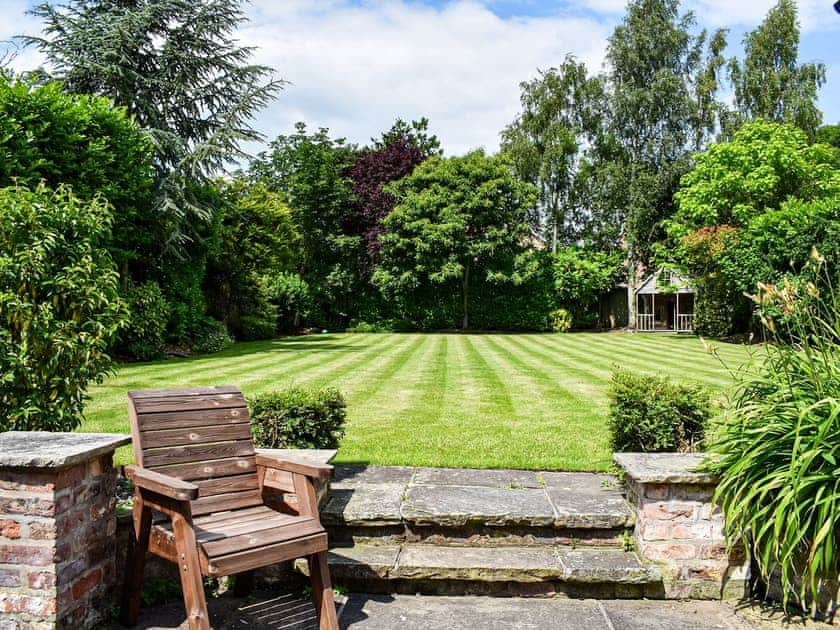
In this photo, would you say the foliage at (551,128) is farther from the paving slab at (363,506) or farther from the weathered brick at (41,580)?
the weathered brick at (41,580)

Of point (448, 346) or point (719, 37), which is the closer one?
point (448, 346)

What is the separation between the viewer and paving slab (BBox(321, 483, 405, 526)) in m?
3.65

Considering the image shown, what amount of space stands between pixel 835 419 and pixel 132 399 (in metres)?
3.57

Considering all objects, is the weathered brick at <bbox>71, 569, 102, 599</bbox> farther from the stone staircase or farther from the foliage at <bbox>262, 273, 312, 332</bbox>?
the foliage at <bbox>262, 273, 312, 332</bbox>

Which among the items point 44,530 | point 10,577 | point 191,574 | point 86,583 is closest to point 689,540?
point 191,574

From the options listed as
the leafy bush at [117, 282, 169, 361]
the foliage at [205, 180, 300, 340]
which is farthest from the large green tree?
the leafy bush at [117, 282, 169, 361]

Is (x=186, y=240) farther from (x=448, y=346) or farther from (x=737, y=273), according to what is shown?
(x=737, y=273)

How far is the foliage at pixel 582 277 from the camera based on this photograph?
25859 mm

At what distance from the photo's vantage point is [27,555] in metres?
2.76

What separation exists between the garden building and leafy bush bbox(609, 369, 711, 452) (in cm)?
2154

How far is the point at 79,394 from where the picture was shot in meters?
3.96

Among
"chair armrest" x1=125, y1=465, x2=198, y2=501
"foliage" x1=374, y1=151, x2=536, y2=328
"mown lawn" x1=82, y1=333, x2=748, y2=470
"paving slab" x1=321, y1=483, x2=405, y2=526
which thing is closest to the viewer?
"chair armrest" x1=125, y1=465, x2=198, y2=501

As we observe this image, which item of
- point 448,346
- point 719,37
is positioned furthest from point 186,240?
point 719,37

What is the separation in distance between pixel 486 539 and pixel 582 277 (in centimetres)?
2342
